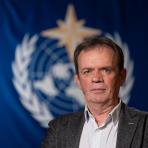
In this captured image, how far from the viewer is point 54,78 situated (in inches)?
96.3

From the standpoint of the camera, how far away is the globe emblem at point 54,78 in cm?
243

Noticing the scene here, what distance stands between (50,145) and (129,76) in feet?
5.17

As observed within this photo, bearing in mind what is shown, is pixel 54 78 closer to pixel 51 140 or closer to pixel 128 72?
pixel 128 72

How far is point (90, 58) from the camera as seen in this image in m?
0.93

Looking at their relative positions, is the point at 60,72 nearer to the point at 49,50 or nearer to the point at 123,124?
the point at 49,50

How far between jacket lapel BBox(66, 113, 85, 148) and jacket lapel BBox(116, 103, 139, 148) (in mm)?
103

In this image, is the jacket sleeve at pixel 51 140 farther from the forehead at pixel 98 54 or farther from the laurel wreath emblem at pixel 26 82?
the laurel wreath emblem at pixel 26 82

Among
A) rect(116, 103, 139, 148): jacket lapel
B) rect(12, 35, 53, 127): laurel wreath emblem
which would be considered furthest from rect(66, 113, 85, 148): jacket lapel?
rect(12, 35, 53, 127): laurel wreath emblem

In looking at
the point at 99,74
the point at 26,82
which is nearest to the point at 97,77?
the point at 99,74

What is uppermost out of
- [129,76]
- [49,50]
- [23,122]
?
[49,50]

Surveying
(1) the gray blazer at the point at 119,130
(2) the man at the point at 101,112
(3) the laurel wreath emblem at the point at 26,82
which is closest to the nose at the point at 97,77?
(2) the man at the point at 101,112

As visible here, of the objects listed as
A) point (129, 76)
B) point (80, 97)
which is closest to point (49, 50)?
point (80, 97)

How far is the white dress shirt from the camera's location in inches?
36.7

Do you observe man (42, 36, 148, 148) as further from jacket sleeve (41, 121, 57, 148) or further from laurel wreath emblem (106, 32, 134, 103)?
laurel wreath emblem (106, 32, 134, 103)
